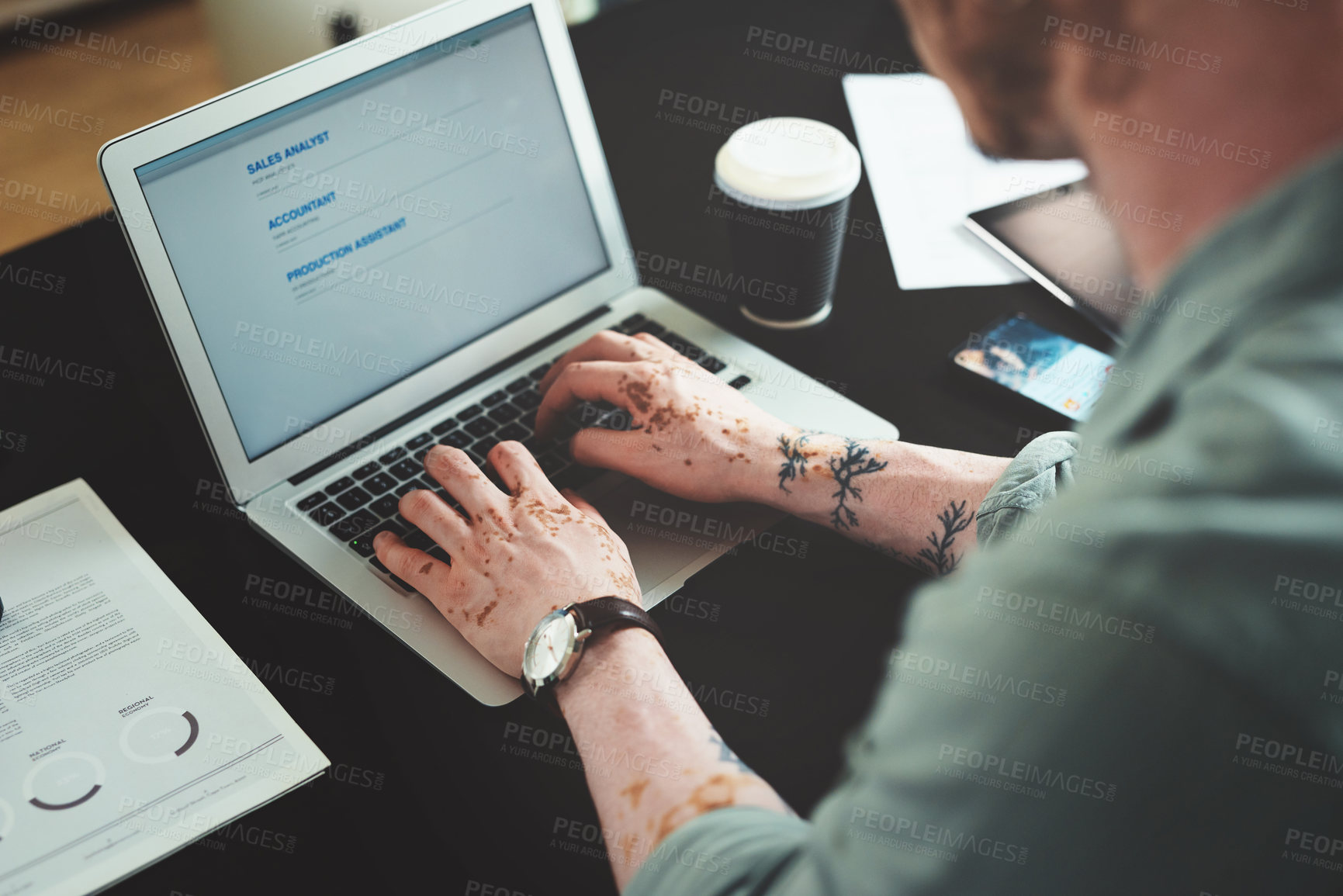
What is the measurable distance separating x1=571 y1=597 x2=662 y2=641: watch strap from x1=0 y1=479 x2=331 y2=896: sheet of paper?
20 cm

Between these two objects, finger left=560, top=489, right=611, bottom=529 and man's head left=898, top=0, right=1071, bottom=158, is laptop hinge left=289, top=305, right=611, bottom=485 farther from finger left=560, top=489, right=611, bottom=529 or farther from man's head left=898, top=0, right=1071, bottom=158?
man's head left=898, top=0, right=1071, bottom=158

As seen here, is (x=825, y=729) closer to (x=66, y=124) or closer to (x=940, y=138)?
(x=940, y=138)

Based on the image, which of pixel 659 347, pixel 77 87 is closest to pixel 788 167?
pixel 659 347

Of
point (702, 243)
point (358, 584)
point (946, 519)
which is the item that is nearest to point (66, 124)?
point (702, 243)

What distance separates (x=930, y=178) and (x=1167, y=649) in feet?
2.99

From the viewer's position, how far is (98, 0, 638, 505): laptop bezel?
0.75 metres

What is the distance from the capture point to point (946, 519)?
2.63 ft

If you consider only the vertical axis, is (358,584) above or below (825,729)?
above

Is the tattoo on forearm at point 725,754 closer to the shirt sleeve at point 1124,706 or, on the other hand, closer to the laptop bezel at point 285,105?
the shirt sleeve at point 1124,706

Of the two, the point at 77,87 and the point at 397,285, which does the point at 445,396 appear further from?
the point at 77,87

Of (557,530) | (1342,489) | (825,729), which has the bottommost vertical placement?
(825,729)

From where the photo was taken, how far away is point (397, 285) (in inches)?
35.5

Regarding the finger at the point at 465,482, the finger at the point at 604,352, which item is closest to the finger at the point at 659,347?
the finger at the point at 604,352

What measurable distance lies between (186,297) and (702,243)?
56cm
